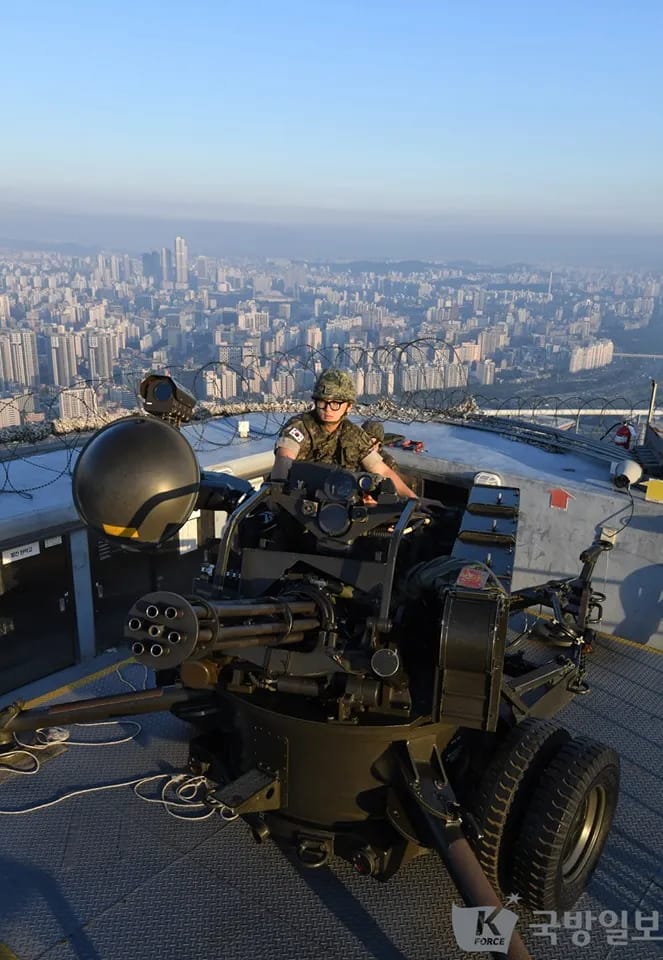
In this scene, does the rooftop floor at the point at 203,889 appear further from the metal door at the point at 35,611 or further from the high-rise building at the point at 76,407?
the high-rise building at the point at 76,407

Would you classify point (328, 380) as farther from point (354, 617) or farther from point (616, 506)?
point (616, 506)

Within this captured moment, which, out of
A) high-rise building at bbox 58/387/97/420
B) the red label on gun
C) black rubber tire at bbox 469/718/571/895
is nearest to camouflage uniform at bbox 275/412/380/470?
the red label on gun

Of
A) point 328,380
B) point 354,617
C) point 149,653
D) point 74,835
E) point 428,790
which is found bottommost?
point 74,835

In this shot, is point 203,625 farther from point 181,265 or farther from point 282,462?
point 181,265

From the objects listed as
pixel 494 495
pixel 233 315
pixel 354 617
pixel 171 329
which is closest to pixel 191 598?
pixel 354 617

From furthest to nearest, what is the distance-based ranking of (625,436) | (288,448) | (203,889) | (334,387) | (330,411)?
(625,436) → (330,411) → (334,387) → (288,448) → (203,889)

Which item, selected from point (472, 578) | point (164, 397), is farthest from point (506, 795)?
point (164, 397)

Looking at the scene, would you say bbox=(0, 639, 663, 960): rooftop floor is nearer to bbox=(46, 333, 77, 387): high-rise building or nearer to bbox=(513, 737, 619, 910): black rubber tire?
bbox=(513, 737, 619, 910): black rubber tire
